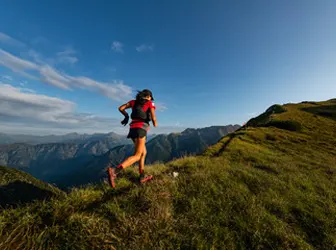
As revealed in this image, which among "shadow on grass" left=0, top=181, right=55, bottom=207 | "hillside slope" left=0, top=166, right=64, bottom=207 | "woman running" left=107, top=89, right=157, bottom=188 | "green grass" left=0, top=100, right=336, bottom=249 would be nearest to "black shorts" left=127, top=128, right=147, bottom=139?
"woman running" left=107, top=89, right=157, bottom=188

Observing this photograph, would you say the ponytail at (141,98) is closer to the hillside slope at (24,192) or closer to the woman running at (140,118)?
the woman running at (140,118)

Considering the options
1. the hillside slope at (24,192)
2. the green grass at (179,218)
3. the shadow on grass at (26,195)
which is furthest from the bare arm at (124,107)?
the shadow on grass at (26,195)

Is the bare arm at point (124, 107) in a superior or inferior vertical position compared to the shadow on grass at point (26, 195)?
superior

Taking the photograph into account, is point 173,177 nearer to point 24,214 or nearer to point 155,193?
point 155,193

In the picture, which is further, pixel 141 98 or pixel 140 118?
pixel 141 98

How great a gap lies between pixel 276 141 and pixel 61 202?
69.7ft

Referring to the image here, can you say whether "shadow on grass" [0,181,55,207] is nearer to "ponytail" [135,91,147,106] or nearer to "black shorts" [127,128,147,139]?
"black shorts" [127,128,147,139]

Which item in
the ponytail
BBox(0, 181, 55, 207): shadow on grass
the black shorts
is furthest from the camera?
the ponytail

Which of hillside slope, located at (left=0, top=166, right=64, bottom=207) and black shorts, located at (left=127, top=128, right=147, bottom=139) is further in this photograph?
black shorts, located at (left=127, top=128, right=147, bottom=139)

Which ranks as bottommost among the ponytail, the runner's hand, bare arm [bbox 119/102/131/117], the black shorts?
the black shorts

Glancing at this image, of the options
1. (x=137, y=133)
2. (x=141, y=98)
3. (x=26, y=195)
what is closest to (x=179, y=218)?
(x=137, y=133)

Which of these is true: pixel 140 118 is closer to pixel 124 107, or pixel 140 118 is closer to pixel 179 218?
pixel 124 107

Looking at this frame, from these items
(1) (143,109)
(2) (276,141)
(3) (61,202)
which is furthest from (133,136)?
(2) (276,141)

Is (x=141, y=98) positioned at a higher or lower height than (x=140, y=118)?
higher
